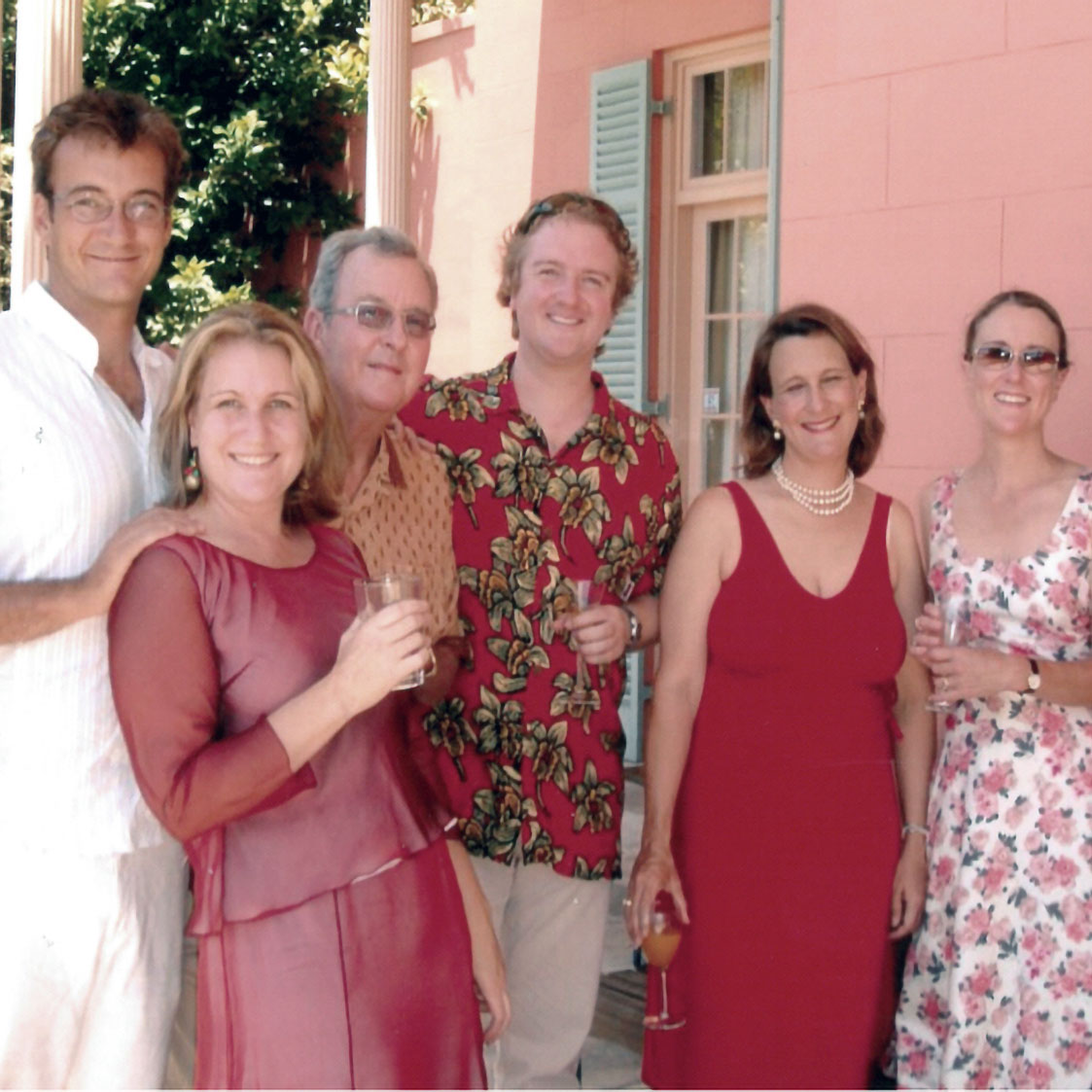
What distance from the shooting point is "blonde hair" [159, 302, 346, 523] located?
6.48 ft

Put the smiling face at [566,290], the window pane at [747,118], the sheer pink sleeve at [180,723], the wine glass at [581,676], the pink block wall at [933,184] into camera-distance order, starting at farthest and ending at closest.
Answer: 1. the window pane at [747,118]
2. the pink block wall at [933,184]
3. the smiling face at [566,290]
4. the wine glass at [581,676]
5. the sheer pink sleeve at [180,723]

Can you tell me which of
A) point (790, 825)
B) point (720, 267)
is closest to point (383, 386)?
point (790, 825)

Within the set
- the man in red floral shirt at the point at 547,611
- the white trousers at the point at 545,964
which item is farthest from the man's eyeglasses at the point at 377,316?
the white trousers at the point at 545,964

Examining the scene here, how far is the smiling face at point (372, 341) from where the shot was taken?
2414 mm

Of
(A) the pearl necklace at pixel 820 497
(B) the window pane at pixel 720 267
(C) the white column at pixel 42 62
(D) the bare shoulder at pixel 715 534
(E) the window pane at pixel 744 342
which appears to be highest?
(C) the white column at pixel 42 62

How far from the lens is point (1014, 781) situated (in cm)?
269

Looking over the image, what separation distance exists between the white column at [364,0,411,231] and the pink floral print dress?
5.10 meters

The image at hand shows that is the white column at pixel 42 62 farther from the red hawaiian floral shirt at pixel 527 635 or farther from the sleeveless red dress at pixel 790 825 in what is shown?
the sleeveless red dress at pixel 790 825

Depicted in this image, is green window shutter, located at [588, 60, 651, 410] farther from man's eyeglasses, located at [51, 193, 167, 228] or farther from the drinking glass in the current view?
the drinking glass

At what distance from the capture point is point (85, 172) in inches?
86.0

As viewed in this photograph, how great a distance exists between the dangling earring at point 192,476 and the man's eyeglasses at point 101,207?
47cm

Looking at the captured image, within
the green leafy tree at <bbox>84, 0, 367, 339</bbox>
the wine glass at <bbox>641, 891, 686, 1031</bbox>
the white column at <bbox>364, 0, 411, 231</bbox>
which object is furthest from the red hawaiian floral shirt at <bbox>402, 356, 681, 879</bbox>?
the green leafy tree at <bbox>84, 0, 367, 339</bbox>

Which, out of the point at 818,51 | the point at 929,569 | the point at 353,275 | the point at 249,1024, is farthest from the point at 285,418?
the point at 818,51

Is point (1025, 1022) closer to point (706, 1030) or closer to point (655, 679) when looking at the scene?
point (706, 1030)
